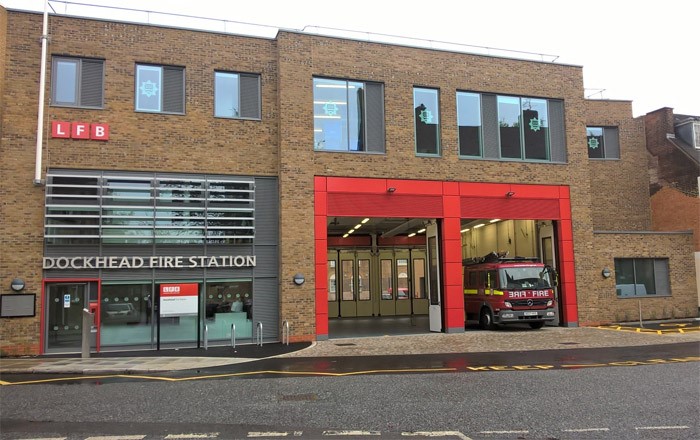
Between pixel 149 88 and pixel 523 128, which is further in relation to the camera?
pixel 523 128

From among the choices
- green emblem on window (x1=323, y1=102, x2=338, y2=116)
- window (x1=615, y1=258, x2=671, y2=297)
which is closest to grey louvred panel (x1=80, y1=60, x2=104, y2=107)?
green emblem on window (x1=323, y1=102, x2=338, y2=116)

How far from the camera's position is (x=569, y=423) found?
7016 millimetres

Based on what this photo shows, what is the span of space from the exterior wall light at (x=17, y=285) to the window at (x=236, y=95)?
7355 mm

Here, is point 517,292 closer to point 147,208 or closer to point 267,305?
point 267,305

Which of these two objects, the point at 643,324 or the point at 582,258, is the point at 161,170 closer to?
the point at 582,258

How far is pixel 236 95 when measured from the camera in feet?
58.5

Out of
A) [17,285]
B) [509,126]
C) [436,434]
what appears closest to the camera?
[436,434]

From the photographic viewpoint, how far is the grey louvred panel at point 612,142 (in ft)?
90.0

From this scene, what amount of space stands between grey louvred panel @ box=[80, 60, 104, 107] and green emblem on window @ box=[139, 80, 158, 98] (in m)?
1.18

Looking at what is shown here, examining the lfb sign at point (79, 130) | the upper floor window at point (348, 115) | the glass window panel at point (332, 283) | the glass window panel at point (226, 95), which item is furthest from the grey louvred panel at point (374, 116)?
the glass window panel at point (332, 283)

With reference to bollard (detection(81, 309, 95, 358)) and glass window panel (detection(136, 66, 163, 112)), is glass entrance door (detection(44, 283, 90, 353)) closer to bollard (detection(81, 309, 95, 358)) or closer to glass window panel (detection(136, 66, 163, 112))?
bollard (detection(81, 309, 95, 358))

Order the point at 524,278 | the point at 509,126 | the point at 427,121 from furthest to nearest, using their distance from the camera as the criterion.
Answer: the point at 509,126 < the point at 427,121 < the point at 524,278

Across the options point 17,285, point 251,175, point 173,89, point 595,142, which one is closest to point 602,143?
point 595,142

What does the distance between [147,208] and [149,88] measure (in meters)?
3.77
